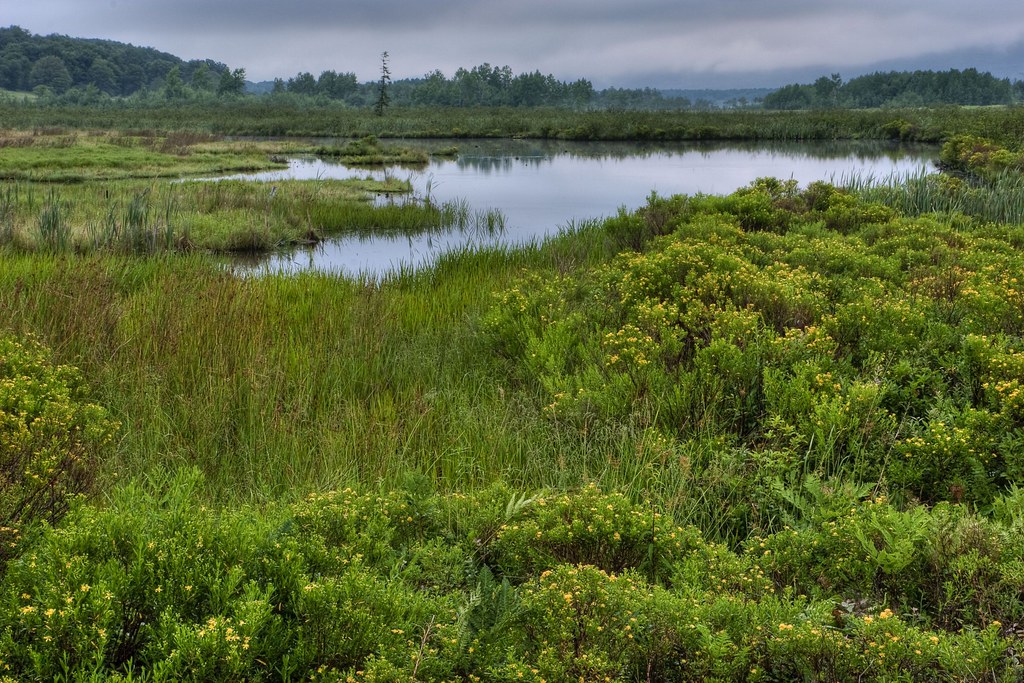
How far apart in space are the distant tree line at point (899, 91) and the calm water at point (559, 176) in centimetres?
7102

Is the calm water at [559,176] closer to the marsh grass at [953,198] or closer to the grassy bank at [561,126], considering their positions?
the marsh grass at [953,198]

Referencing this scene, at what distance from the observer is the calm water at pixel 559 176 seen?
14.7 m

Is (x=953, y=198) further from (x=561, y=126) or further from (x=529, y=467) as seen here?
(x=561, y=126)

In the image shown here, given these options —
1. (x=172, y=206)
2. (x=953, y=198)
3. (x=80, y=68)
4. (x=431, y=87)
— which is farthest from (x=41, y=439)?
(x=80, y=68)

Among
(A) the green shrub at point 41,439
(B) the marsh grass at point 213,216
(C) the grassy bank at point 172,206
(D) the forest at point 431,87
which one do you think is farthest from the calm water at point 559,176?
(D) the forest at point 431,87

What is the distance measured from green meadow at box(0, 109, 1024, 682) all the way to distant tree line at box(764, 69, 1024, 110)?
349ft

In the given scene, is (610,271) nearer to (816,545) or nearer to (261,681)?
(816,545)

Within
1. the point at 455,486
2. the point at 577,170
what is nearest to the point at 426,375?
the point at 455,486

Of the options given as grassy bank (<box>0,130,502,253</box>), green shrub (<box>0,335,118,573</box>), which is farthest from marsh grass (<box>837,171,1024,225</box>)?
green shrub (<box>0,335,118,573</box>)

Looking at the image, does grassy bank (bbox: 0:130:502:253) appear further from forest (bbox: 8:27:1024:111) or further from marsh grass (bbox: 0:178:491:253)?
forest (bbox: 8:27:1024:111)

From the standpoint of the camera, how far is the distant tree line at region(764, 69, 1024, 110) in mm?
107938

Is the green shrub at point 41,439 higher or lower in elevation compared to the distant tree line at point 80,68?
lower

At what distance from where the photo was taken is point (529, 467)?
15.1ft

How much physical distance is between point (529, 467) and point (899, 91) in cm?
12871
